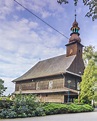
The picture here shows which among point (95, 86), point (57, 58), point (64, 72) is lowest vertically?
point (95, 86)

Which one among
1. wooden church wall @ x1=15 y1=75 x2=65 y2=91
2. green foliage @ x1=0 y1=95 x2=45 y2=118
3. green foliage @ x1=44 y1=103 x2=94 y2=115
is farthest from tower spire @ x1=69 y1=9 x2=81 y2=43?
green foliage @ x1=0 y1=95 x2=45 y2=118

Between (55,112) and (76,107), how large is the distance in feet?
14.4

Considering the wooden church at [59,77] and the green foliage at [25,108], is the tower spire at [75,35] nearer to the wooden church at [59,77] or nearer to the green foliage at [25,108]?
the wooden church at [59,77]

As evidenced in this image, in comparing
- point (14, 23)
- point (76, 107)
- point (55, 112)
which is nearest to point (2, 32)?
point (14, 23)

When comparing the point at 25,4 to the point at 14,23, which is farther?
the point at 14,23

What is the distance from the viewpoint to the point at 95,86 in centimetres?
2555

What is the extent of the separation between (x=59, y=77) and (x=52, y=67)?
406cm

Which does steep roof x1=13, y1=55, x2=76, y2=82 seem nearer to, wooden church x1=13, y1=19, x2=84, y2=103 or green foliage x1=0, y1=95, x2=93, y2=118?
wooden church x1=13, y1=19, x2=84, y2=103

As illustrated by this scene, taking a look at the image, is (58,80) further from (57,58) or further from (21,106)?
(21,106)

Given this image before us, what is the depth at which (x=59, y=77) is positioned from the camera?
29.5 meters

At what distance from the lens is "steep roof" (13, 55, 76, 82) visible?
3060 centimetres

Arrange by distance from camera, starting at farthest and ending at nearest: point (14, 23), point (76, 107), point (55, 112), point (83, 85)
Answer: point (83, 85) → point (76, 107) → point (55, 112) → point (14, 23)

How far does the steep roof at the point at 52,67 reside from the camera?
30602 millimetres

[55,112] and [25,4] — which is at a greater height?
[25,4]
